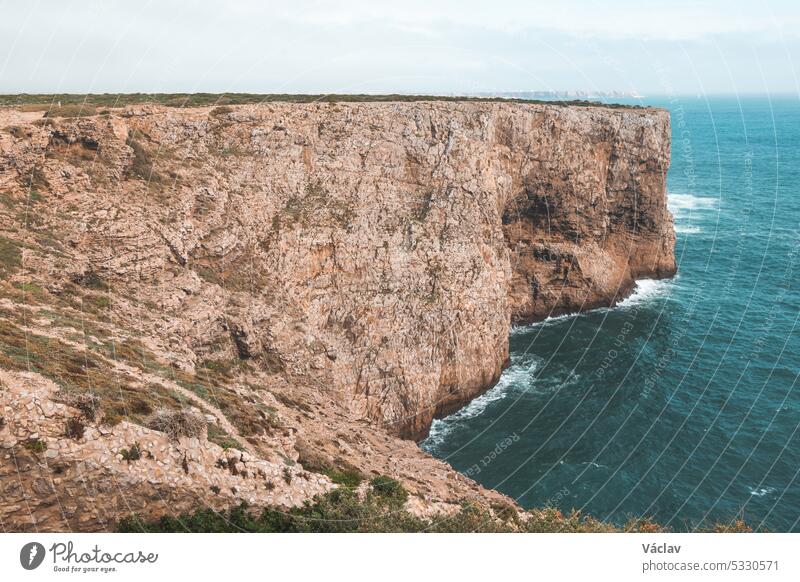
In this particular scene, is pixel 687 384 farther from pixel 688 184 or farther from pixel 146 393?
pixel 688 184

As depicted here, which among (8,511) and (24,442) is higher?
(24,442)

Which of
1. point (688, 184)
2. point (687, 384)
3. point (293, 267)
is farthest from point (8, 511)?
point (688, 184)

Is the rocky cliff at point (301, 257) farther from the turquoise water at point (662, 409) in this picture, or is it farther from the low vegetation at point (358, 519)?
the turquoise water at point (662, 409)

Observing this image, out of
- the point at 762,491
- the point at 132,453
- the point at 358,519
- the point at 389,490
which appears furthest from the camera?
the point at 762,491

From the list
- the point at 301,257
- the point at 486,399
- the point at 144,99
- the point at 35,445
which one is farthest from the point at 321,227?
the point at 35,445

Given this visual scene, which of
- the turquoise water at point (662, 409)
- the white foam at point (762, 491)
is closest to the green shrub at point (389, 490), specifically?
the turquoise water at point (662, 409)
